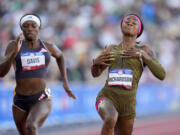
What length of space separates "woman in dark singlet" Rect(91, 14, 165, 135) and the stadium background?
5.51 meters

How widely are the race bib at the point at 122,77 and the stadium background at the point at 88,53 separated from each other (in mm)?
5562

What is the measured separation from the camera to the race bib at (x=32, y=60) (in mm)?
7480

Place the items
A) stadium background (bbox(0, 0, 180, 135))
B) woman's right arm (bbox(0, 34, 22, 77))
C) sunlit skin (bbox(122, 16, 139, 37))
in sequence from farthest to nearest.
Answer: stadium background (bbox(0, 0, 180, 135)) → woman's right arm (bbox(0, 34, 22, 77)) → sunlit skin (bbox(122, 16, 139, 37))

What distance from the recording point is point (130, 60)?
7.09 m

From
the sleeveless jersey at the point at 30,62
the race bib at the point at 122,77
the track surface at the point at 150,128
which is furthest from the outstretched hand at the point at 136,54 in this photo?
the track surface at the point at 150,128

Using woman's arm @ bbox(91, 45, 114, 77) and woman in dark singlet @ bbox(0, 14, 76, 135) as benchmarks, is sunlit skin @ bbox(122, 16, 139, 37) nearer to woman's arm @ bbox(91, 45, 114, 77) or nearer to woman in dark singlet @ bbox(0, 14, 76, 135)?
woman's arm @ bbox(91, 45, 114, 77)

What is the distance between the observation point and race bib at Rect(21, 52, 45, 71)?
24.5 feet

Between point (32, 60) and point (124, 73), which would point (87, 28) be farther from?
point (124, 73)

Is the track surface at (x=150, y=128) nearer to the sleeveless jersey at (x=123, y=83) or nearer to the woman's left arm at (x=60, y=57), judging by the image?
the woman's left arm at (x=60, y=57)

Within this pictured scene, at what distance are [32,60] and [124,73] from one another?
1423 mm

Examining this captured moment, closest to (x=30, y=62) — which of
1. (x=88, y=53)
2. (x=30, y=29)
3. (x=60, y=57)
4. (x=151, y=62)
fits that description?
(x=30, y=29)

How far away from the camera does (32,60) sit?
750 centimetres

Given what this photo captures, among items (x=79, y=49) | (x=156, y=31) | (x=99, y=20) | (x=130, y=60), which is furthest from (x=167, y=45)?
(x=130, y=60)

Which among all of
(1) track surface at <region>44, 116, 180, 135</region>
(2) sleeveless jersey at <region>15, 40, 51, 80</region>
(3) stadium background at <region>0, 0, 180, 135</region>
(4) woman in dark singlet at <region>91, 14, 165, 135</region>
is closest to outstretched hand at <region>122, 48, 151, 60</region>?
(4) woman in dark singlet at <region>91, 14, 165, 135</region>
